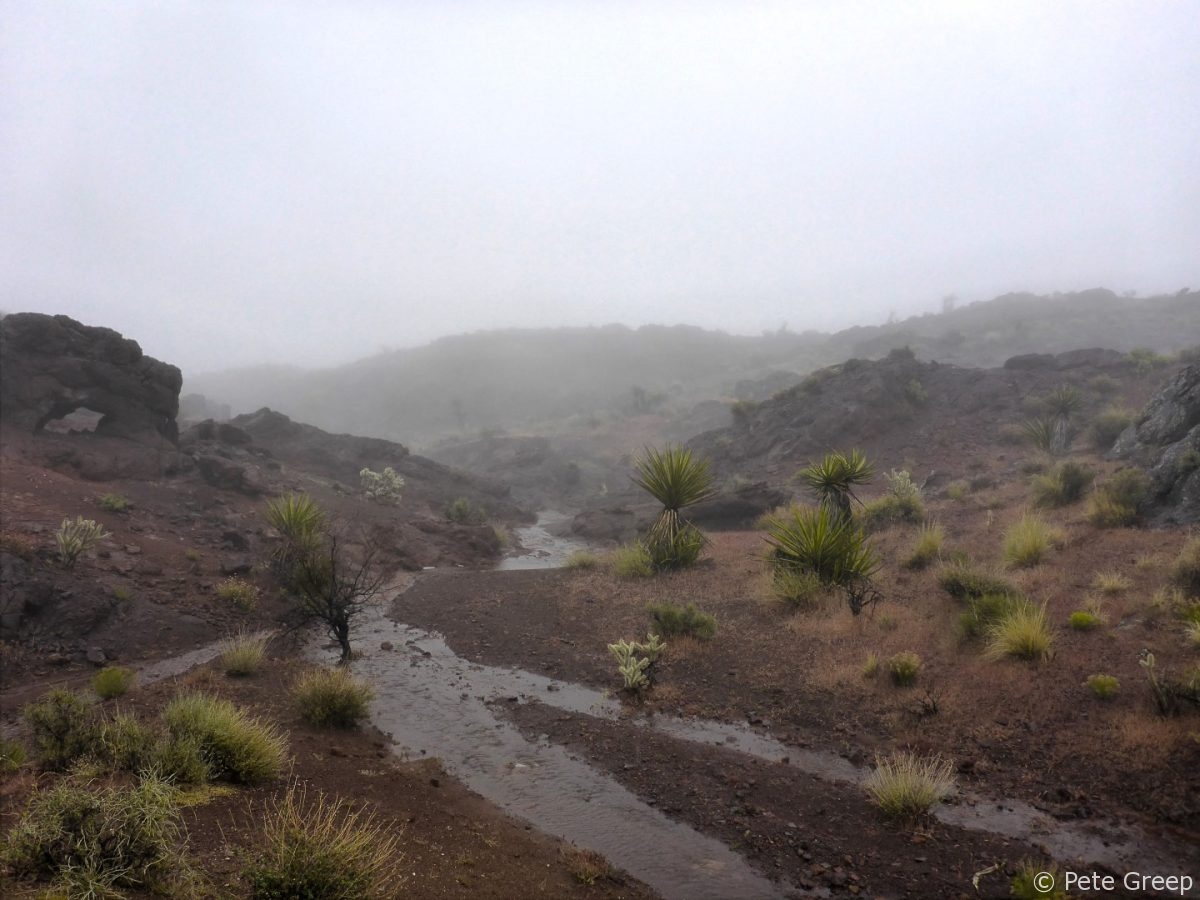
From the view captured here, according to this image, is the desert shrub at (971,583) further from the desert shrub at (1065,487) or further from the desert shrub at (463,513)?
the desert shrub at (463,513)

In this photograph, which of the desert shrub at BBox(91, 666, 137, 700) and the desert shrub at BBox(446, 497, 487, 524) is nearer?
the desert shrub at BBox(91, 666, 137, 700)

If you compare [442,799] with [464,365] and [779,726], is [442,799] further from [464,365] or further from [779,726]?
[464,365]

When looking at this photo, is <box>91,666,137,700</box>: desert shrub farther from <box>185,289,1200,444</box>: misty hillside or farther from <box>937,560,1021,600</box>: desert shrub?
<box>185,289,1200,444</box>: misty hillside

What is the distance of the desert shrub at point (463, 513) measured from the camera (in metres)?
29.0

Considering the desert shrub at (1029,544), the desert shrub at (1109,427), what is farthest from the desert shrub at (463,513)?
the desert shrub at (1109,427)

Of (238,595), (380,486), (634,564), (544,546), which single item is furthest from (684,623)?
(380,486)

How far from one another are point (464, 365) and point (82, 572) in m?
98.1

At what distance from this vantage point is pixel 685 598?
13.7 meters

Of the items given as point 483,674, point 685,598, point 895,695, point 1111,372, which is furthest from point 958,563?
point 1111,372

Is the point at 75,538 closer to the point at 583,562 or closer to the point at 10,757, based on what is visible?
the point at 10,757

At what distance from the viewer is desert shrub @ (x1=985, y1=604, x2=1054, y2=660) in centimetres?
779

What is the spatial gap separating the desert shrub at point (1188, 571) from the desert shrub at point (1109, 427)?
14878 mm

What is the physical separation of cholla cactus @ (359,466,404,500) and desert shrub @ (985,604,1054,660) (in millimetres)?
24906

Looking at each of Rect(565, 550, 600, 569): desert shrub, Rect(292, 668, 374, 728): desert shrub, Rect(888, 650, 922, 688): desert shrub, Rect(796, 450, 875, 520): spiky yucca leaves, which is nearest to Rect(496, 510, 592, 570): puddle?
Rect(565, 550, 600, 569): desert shrub
